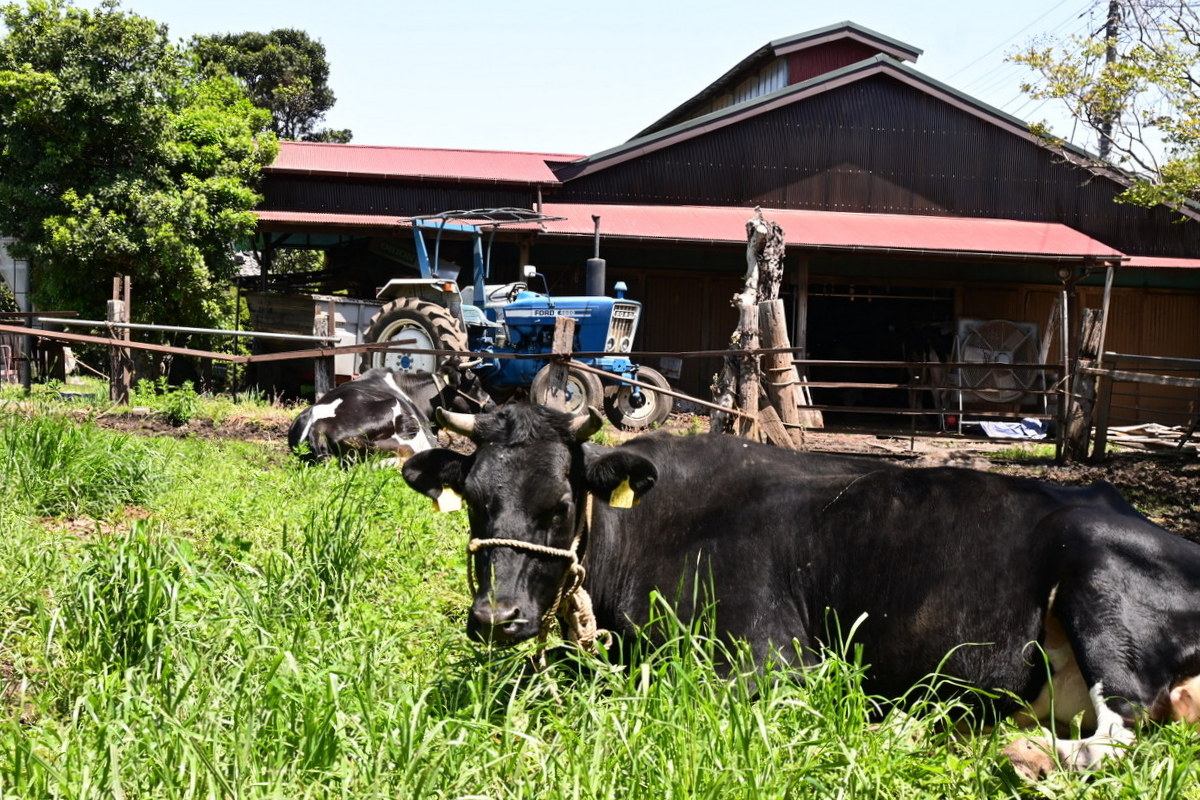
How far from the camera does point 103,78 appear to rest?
18062 millimetres

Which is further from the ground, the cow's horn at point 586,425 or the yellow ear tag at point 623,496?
the cow's horn at point 586,425

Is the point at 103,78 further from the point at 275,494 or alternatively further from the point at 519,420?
the point at 519,420

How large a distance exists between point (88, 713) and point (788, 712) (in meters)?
2.11

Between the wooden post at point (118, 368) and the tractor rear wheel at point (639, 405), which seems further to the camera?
the tractor rear wheel at point (639, 405)

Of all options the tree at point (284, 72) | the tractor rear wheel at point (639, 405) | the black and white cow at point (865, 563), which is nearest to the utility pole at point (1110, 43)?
the tractor rear wheel at point (639, 405)

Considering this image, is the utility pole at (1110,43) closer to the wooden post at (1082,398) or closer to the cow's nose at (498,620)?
the wooden post at (1082,398)

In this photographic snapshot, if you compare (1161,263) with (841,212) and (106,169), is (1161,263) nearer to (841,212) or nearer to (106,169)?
(841,212)

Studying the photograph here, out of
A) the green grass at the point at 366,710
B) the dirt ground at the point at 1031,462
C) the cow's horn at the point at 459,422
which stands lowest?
the dirt ground at the point at 1031,462

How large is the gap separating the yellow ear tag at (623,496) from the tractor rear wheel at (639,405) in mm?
10851

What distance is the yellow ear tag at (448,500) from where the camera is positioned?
13.8ft

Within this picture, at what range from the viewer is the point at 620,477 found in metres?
4.20

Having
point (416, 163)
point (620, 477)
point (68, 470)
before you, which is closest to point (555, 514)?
point (620, 477)

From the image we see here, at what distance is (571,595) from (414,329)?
11074 millimetres

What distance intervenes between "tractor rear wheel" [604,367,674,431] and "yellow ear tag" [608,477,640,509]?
10851mm
